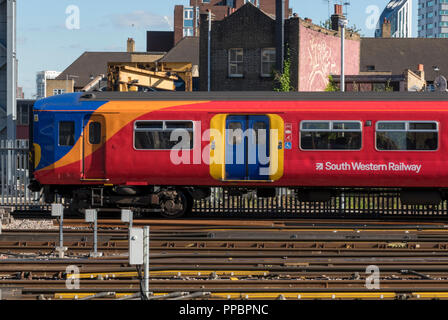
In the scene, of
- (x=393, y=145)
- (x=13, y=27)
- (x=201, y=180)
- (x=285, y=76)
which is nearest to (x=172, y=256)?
(x=201, y=180)

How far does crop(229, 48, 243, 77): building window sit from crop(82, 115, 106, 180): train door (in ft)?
77.2

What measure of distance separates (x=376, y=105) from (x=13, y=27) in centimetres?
1493

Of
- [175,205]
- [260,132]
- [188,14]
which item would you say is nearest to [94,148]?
[175,205]

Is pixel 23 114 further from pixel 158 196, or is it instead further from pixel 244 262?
pixel 244 262

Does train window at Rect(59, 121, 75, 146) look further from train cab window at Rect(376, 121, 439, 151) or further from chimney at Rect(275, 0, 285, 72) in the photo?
chimney at Rect(275, 0, 285, 72)

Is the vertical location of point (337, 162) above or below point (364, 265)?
above

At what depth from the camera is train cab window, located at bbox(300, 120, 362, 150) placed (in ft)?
63.0

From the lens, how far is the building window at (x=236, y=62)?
42625 millimetres

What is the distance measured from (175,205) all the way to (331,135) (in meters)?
4.62

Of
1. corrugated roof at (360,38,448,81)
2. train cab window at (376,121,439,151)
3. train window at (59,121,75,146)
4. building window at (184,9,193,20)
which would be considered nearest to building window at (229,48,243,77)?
train window at (59,121,75,146)

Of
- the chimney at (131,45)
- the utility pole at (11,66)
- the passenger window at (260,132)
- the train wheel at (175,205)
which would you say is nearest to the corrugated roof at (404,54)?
the chimney at (131,45)

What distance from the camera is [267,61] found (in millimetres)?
42125

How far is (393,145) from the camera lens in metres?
19.2

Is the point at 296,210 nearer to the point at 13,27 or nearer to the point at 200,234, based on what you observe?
the point at 200,234
